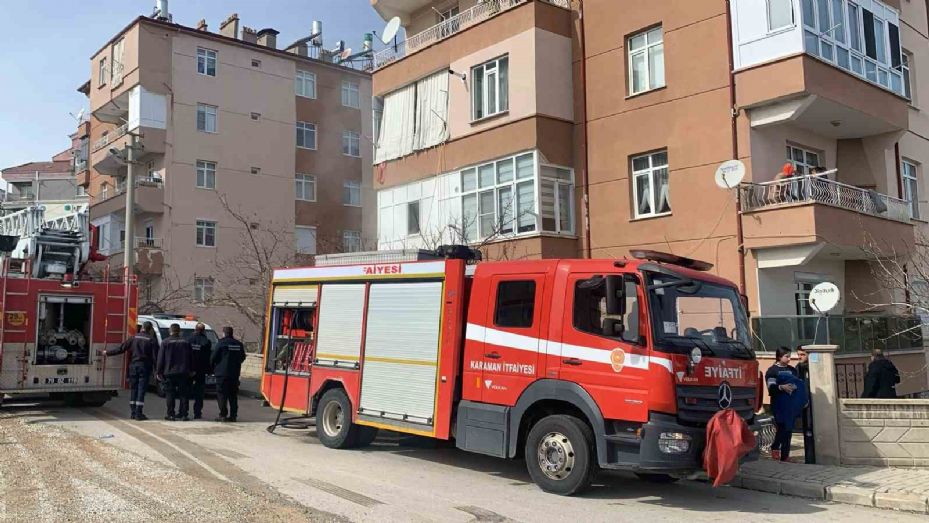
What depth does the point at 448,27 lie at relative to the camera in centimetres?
2164

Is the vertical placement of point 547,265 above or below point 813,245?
below

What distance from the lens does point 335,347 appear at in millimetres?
11125

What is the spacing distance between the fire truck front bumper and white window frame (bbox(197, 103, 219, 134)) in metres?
31.5

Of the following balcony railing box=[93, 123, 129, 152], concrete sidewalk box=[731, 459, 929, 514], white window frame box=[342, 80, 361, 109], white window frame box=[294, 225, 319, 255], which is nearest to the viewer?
concrete sidewalk box=[731, 459, 929, 514]

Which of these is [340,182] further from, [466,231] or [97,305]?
[97,305]

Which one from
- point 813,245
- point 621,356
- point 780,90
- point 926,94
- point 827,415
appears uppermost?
point 926,94

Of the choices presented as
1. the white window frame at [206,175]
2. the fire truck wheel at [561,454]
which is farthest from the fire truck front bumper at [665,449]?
the white window frame at [206,175]

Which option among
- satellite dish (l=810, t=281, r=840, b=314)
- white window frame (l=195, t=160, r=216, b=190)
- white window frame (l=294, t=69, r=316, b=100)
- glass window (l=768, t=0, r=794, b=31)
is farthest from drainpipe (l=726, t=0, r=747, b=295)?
white window frame (l=294, t=69, r=316, b=100)

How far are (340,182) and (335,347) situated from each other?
94.7ft

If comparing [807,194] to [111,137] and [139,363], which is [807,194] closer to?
[139,363]


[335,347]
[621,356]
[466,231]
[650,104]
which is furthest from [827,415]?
[466,231]

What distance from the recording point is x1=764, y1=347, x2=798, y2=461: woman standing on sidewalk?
10.2 m

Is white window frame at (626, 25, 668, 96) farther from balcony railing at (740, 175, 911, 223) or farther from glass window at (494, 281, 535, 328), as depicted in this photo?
glass window at (494, 281, 535, 328)

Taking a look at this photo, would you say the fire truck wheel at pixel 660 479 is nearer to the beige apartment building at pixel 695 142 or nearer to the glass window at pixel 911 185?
the beige apartment building at pixel 695 142
